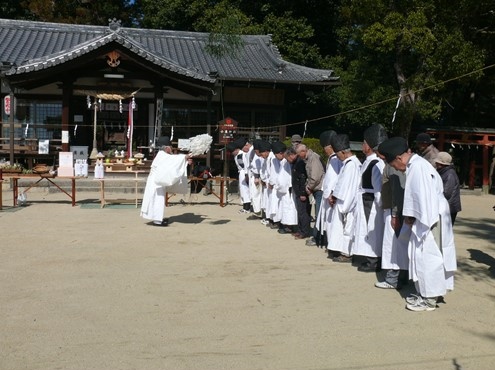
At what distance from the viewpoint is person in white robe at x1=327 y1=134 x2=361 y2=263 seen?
7.28 metres

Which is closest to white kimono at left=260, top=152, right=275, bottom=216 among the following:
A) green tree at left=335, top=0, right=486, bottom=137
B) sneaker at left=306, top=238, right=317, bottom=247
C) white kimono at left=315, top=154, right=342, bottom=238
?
sneaker at left=306, top=238, right=317, bottom=247

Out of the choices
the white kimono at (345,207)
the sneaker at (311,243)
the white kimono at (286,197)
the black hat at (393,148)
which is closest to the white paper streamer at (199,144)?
the white kimono at (286,197)

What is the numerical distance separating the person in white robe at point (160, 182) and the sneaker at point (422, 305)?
582cm

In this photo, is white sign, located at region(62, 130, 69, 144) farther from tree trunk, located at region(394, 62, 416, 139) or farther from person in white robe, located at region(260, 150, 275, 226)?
tree trunk, located at region(394, 62, 416, 139)

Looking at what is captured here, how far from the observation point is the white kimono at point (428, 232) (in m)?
5.20

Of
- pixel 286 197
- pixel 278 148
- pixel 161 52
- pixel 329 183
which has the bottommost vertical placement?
pixel 286 197

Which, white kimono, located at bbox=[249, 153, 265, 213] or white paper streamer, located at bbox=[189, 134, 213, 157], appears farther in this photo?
white paper streamer, located at bbox=[189, 134, 213, 157]

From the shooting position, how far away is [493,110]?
927 inches

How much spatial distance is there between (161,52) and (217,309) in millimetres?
17502

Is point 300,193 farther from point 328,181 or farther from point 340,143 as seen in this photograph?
point 340,143

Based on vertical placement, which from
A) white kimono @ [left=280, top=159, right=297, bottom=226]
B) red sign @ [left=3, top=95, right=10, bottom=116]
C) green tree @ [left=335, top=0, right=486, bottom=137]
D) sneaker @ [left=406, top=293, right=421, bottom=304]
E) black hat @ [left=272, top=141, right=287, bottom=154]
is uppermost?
green tree @ [left=335, top=0, right=486, bottom=137]

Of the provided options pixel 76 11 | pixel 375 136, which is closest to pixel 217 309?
pixel 375 136

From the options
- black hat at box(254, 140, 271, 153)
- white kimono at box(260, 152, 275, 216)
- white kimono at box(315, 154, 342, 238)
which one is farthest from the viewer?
black hat at box(254, 140, 271, 153)

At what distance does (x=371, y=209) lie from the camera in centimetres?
683
